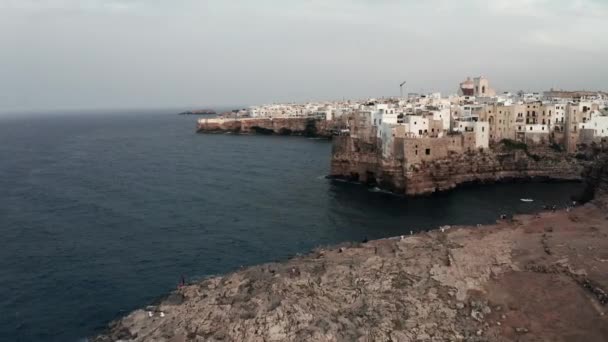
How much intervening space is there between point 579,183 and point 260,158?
162ft

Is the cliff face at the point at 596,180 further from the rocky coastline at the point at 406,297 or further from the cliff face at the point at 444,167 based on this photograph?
the rocky coastline at the point at 406,297

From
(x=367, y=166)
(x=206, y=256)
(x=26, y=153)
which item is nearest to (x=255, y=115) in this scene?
(x=26, y=153)

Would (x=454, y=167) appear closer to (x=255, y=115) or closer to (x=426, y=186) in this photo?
(x=426, y=186)

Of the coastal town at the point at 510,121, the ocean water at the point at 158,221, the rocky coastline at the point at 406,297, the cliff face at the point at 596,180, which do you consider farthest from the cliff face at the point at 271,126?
the rocky coastline at the point at 406,297

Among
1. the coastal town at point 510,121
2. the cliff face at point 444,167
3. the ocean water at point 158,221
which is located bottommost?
the ocean water at point 158,221

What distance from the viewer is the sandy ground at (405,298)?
25219 millimetres

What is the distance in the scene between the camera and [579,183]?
66.6 m

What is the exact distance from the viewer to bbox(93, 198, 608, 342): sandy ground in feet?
82.7

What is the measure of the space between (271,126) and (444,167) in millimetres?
96919

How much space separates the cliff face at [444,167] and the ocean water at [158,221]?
6.57ft

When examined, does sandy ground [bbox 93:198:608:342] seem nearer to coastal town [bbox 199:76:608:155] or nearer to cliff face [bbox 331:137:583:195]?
cliff face [bbox 331:137:583:195]

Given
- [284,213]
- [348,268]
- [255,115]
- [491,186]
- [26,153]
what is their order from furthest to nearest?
1. [255,115]
2. [26,153]
3. [491,186]
4. [284,213]
5. [348,268]

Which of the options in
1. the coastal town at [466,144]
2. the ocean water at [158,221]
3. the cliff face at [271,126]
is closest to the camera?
the ocean water at [158,221]

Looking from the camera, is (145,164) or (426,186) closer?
(426,186)
